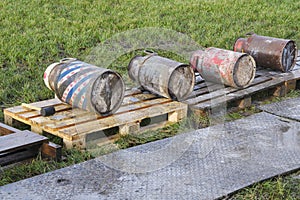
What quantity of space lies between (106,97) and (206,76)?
1538 mm

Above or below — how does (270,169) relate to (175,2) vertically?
below

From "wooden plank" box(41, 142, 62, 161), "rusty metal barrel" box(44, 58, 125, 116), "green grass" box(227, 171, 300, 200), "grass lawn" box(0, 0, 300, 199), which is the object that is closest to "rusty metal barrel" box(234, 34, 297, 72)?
"grass lawn" box(0, 0, 300, 199)

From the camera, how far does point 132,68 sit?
5027 mm

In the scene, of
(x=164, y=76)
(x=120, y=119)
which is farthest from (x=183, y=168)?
(x=164, y=76)

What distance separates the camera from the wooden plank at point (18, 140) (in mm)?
3688

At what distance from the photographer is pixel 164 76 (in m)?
4.68

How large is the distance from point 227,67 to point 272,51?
863 mm

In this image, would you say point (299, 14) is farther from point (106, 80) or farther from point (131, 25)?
point (106, 80)

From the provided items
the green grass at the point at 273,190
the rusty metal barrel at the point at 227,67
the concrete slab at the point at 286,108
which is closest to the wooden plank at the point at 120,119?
the rusty metal barrel at the point at 227,67

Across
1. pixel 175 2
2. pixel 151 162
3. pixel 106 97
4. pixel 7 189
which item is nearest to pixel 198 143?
pixel 151 162

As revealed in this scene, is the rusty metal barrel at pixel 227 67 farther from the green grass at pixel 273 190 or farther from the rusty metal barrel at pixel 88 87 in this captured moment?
the green grass at pixel 273 190

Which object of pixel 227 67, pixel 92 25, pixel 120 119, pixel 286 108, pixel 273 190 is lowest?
pixel 273 190

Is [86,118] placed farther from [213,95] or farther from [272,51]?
[272,51]

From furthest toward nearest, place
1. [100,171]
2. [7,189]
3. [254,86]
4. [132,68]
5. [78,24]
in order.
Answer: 1. [78,24]
2. [254,86]
3. [132,68]
4. [100,171]
5. [7,189]
